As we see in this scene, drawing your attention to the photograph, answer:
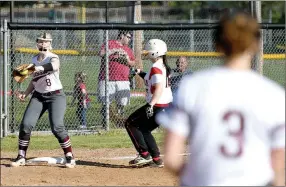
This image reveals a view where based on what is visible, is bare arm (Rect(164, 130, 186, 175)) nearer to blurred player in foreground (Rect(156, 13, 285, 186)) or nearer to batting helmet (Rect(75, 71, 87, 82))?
blurred player in foreground (Rect(156, 13, 285, 186))

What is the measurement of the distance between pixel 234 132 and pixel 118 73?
9.82 metres

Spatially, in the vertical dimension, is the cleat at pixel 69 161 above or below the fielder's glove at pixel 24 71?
below

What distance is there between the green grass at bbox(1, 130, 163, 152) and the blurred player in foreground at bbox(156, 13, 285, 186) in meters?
8.11

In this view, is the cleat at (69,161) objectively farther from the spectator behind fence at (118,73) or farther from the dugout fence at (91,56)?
the spectator behind fence at (118,73)

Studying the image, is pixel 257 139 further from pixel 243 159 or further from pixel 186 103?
pixel 186 103

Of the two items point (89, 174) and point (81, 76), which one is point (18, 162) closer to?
point (89, 174)

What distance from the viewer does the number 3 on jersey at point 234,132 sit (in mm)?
3557

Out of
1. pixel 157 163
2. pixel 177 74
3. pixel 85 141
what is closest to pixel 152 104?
pixel 157 163

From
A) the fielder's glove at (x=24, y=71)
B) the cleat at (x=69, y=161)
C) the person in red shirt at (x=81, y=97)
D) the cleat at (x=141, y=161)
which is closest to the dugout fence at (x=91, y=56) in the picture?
the person in red shirt at (x=81, y=97)

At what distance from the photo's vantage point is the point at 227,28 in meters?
3.56

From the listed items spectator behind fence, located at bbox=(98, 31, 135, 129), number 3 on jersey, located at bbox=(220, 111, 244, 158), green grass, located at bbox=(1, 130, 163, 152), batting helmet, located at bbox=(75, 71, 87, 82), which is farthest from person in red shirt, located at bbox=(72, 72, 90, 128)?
number 3 on jersey, located at bbox=(220, 111, 244, 158)

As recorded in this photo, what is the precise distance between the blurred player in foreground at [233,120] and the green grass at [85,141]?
8108mm

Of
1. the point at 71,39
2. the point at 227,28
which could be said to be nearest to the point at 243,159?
the point at 227,28

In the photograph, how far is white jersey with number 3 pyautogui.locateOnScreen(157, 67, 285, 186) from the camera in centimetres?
357
